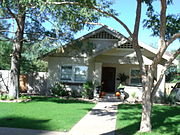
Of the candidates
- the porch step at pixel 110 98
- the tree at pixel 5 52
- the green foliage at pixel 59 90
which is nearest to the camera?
the porch step at pixel 110 98

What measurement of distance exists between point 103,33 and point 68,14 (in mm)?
9937

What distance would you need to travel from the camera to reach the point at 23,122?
7863mm

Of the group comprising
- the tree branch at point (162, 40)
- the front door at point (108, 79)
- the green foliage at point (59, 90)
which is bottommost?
the green foliage at point (59, 90)

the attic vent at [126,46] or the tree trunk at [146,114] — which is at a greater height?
the attic vent at [126,46]

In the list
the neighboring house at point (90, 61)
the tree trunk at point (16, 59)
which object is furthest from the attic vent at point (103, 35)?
the tree trunk at point (16, 59)

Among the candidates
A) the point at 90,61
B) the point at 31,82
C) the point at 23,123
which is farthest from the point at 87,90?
the point at 23,123

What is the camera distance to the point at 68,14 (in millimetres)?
8234

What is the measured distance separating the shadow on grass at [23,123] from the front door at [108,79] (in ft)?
37.0

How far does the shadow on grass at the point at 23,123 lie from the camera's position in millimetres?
7320

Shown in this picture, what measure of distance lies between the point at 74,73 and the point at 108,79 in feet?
10.9

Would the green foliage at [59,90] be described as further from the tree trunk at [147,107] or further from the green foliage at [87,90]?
the tree trunk at [147,107]

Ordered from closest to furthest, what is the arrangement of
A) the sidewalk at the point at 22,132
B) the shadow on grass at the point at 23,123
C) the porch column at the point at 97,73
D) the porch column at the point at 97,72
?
1. the sidewalk at the point at 22,132
2. the shadow on grass at the point at 23,123
3. the porch column at the point at 97,73
4. the porch column at the point at 97,72

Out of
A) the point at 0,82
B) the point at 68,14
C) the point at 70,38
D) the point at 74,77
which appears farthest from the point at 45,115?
the point at 0,82

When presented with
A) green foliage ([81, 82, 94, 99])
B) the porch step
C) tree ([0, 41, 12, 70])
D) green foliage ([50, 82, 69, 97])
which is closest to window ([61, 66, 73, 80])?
green foliage ([50, 82, 69, 97])
